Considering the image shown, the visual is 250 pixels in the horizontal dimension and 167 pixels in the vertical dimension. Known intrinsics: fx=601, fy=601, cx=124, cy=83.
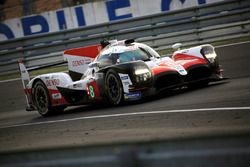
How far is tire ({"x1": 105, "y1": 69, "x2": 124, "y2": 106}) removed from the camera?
10.1m

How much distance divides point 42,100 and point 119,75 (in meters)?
2.47

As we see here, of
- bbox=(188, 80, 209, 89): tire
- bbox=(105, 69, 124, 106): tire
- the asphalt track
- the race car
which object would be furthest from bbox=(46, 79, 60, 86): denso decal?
bbox=(188, 80, 209, 89): tire

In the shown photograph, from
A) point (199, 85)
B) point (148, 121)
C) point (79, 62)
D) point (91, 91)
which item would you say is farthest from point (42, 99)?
point (148, 121)

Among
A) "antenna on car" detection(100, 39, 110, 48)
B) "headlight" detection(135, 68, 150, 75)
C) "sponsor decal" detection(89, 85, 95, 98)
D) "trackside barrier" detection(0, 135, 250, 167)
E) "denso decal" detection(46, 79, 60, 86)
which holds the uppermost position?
"antenna on car" detection(100, 39, 110, 48)

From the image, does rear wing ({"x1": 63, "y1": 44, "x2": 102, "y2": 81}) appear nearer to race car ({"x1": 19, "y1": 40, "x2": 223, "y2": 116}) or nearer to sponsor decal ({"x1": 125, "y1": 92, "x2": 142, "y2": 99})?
race car ({"x1": 19, "y1": 40, "x2": 223, "y2": 116})

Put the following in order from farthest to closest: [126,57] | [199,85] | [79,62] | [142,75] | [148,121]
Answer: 1. [79,62]
2. [199,85]
3. [126,57]
4. [142,75]
5. [148,121]

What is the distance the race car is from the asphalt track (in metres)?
0.23

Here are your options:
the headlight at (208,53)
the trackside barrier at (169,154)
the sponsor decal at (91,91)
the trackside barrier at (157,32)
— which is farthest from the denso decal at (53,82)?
the trackside barrier at (169,154)

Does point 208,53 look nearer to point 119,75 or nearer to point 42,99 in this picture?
point 119,75

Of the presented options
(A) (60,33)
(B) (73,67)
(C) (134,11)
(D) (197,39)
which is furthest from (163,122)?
(C) (134,11)

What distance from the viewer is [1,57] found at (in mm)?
18641

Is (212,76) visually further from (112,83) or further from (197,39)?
(197,39)

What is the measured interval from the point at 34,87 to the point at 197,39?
20.7 feet

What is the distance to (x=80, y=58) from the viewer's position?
11.7 m
